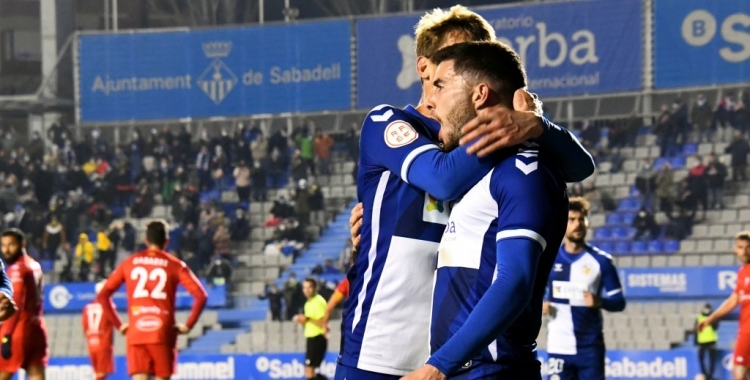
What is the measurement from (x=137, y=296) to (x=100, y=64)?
642 inches

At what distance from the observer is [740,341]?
35.1 feet

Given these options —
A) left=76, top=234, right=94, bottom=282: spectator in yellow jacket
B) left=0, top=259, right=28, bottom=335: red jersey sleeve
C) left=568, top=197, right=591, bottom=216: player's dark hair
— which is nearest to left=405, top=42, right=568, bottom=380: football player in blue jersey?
left=568, top=197, right=591, bottom=216: player's dark hair

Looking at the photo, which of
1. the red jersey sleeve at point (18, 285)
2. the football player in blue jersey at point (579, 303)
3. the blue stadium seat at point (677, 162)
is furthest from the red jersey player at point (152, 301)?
the blue stadium seat at point (677, 162)

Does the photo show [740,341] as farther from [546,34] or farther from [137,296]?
[546,34]

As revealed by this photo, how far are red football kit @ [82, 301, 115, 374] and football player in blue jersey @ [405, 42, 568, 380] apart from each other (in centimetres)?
1085

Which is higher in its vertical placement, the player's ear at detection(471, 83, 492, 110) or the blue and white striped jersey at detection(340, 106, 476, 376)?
the player's ear at detection(471, 83, 492, 110)

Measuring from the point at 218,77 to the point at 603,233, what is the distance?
9038 millimetres

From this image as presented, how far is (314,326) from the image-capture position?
45.9 ft

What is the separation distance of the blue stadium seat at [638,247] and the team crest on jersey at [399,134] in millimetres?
16474

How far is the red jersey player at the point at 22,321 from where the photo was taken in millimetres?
9578

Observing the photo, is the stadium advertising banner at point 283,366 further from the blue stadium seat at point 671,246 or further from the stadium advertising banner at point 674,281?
the blue stadium seat at point 671,246

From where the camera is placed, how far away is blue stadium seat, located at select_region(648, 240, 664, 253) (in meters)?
18.8

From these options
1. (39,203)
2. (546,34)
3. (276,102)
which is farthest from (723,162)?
(39,203)

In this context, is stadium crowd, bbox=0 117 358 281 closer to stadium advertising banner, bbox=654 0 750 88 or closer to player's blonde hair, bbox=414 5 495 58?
stadium advertising banner, bbox=654 0 750 88
